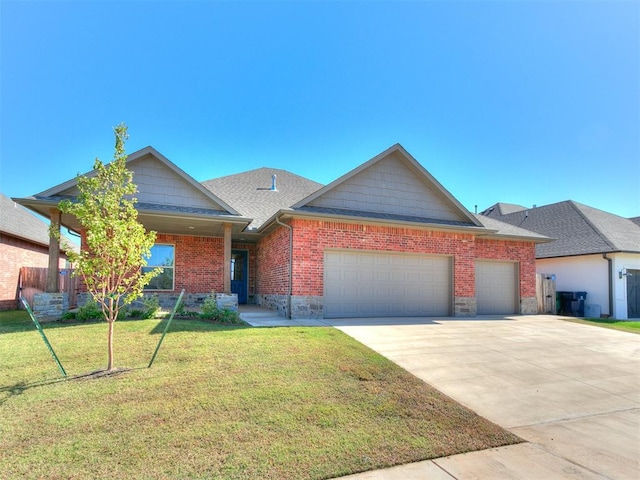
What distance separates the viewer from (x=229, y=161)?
824 inches

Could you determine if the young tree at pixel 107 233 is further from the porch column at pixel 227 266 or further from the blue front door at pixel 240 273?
the blue front door at pixel 240 273

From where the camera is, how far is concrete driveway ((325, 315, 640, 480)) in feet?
11.5

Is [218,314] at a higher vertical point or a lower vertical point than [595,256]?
lower

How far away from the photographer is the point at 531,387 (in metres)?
5.73

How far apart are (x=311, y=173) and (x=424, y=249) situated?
41.5ft

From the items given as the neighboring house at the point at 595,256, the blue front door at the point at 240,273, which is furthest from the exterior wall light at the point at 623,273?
the blue front door at the point at 240,273

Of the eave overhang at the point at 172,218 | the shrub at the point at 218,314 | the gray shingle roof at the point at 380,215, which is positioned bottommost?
the shrub at the point at 218,314

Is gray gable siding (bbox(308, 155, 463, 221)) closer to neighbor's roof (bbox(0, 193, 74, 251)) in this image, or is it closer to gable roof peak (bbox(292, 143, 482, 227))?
gable roof peak (bbox(292, 143, 482, 227))

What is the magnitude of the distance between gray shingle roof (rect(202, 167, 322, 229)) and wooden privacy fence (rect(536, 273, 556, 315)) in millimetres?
11566

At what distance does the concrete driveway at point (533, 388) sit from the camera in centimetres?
350

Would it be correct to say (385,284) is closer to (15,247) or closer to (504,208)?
(15,247)

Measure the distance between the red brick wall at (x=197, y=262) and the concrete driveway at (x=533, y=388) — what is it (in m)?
6.82

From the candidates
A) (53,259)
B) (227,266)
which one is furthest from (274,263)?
(53,259)

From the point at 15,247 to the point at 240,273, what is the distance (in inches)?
400
